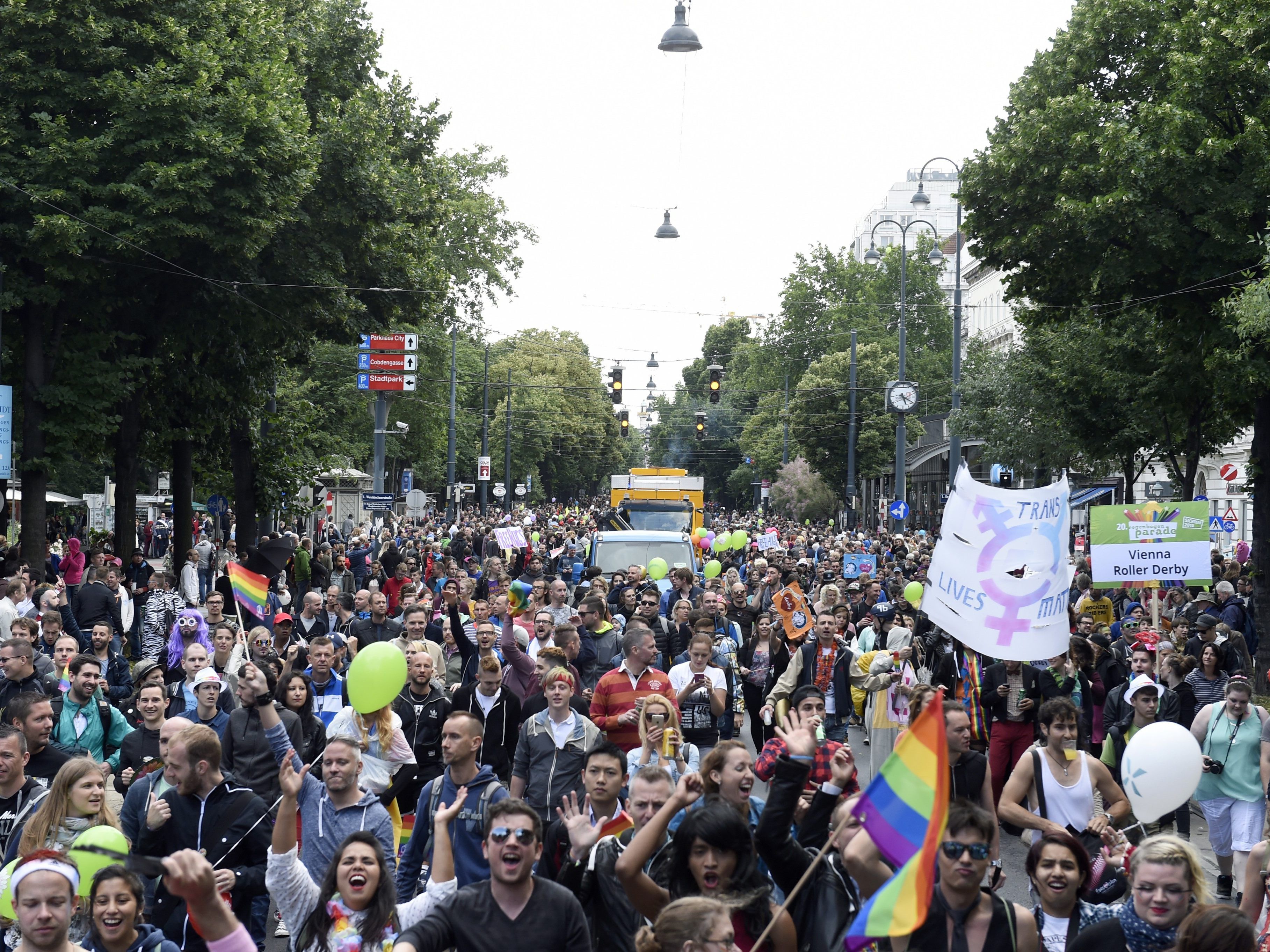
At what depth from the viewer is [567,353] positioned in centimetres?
11300

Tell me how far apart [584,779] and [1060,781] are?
2.46 m

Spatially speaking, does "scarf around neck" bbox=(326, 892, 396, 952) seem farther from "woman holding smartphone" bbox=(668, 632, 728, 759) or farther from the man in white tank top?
"woman holding smartphone" bbox=(668, 632, 728, 759)

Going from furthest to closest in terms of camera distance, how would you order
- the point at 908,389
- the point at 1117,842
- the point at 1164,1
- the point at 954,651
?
the point at 908,389 < the point at 1164,1 < the point at 954,651 < the point at 1117,842

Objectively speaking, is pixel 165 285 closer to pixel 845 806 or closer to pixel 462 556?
pixel 462 556

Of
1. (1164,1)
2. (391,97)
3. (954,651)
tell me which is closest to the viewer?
(954,651)

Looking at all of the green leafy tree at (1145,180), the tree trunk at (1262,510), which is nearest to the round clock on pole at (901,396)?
the green leafy tree at (1145,180)

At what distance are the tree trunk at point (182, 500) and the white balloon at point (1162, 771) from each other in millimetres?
24348

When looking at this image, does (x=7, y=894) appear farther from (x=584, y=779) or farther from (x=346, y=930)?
(x=584, y=779)

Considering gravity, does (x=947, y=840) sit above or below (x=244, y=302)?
below

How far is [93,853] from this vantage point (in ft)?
17.1

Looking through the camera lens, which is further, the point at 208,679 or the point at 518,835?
the point at 208,679

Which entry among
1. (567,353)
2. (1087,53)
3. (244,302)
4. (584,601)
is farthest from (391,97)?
(567,353)

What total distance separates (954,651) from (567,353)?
10256 cm

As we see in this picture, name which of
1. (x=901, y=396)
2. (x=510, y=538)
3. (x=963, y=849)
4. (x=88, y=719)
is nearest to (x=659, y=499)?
(x=901, y=396)
